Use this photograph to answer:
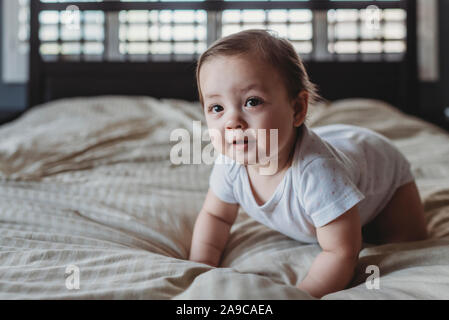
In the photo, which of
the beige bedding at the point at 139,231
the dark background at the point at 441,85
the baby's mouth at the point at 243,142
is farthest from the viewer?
the dark background at the point at 441,85

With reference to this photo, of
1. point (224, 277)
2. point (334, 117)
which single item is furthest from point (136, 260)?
point (334, 117)

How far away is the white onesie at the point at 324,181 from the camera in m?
0.64

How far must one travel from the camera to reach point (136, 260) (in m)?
0.59

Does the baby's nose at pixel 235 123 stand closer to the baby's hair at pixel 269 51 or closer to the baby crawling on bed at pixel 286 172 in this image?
the baby crawling on bed at pixel 286 172

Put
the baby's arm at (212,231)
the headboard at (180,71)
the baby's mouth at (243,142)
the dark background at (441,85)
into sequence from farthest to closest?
the dark background at (441,85) < the headboard at (180,71) < the baby's arm at (212,231) < the baby's mouth at (243,142)

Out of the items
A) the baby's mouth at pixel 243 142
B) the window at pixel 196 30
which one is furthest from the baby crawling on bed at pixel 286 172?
the window at pixel 196 30

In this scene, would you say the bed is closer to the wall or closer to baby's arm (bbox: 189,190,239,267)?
baby's arm (bbox: 189,190,239,267)

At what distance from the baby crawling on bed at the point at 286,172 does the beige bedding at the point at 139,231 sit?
50 mm

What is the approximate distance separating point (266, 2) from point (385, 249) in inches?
78.8

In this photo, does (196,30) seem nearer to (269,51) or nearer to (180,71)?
(180,71)

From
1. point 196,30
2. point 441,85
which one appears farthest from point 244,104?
point 441,85

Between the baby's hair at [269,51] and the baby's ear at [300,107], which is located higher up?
the baby's hair at [269,51]

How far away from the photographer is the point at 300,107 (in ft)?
2.24
